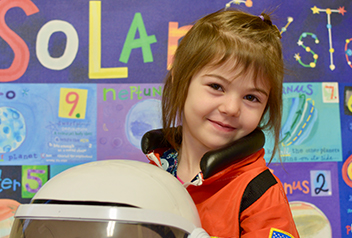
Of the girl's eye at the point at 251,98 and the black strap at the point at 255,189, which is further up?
the girl's eye at the point at 251,98

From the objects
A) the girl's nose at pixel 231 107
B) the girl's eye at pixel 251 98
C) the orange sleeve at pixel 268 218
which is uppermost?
the girl's eye at pixel 251 98

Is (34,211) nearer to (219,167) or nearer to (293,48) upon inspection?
(219,167)

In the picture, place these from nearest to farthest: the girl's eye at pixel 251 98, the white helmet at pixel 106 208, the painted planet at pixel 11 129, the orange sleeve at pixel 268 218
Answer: the white helmet at pixel 106 208 < the orange sleeve at pixel 268 218 < the girl's eye at pixel 251 98 < the painted planet at pixel 11 129

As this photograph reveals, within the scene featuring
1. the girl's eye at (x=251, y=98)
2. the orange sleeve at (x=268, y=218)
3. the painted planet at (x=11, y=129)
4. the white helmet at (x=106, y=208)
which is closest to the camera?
the white helmet at (x=106, y=208)

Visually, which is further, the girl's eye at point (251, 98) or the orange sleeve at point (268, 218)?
the girl's eye at point (251, 98)

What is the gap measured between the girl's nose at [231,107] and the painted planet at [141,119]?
599mm

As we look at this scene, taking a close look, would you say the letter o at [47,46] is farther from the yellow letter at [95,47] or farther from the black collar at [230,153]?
the black collar at [230,153]

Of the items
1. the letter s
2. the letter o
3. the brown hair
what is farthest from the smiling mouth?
the letter s

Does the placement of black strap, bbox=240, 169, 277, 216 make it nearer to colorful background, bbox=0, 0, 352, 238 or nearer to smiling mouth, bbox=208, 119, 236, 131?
smiling mouth, bbox=208, 119, 236, 131

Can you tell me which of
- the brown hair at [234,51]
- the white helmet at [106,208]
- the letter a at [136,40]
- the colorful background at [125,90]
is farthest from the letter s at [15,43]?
the white helmet at [106,208]

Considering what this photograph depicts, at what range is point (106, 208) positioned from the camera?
391mm

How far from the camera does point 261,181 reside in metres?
0.57

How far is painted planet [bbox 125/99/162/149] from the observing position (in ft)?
3.91

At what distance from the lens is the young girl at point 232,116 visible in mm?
551
